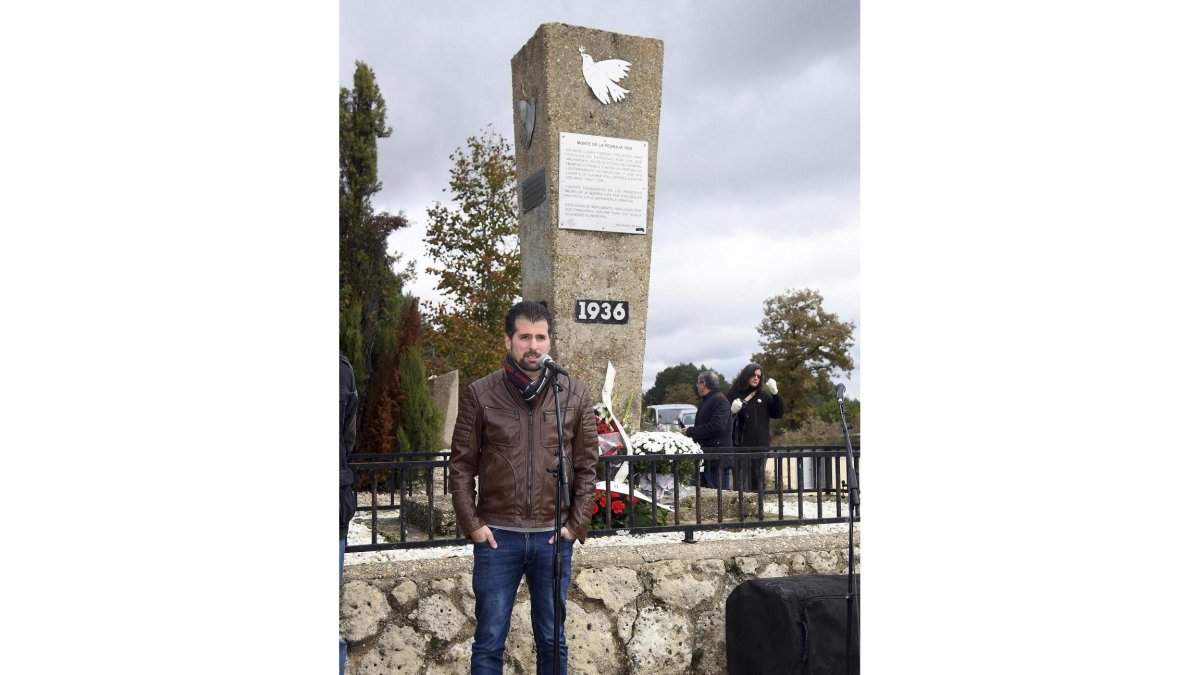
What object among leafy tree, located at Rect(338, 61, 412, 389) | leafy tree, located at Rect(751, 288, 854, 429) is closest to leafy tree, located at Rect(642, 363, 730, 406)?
leafy tree, located at Rect(751, 288, 854, 429)

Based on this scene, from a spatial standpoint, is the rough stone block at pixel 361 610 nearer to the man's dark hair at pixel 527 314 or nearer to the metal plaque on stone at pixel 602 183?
the man's dark hair at pixel 527 314

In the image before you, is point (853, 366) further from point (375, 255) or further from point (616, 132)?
point (616, 132)

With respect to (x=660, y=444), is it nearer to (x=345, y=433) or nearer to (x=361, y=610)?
(x=361, y=610)

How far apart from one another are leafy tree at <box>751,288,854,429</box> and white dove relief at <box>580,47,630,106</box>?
17.2 m

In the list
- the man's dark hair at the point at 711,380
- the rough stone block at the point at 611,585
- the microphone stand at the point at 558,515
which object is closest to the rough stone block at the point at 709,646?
the rough stone block at the point at 611,585

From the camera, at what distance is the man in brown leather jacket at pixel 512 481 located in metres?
3.31

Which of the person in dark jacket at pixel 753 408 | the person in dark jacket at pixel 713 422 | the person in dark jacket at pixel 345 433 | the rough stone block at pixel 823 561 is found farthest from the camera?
the person in dark jacket at pixel 753 408

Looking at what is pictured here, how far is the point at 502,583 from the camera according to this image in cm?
334

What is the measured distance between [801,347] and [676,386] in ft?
16.1

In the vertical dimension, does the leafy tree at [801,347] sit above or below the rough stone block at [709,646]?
above

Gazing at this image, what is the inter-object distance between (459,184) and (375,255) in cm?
534

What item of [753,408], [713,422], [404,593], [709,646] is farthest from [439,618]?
[753,408]

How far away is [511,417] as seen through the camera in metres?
3.35

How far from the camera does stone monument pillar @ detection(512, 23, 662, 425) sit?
6.63 metres
